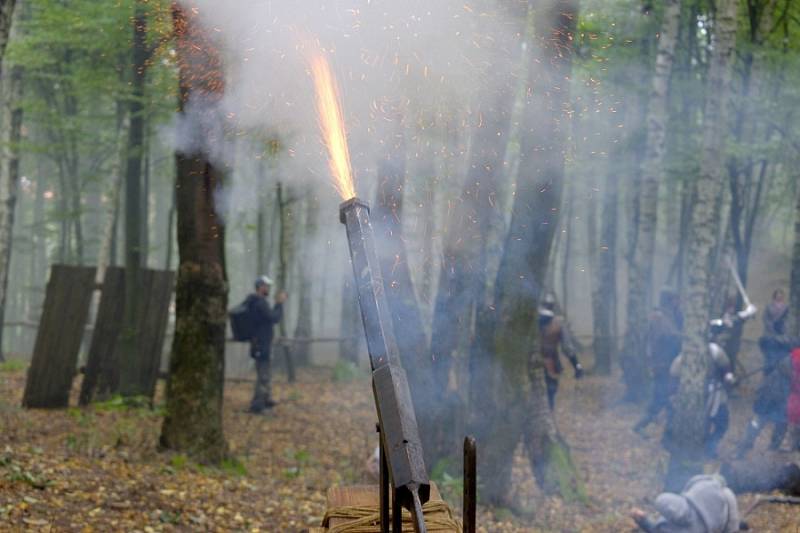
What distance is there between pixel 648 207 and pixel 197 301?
12334mm

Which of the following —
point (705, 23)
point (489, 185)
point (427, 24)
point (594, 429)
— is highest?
point (705, 23)

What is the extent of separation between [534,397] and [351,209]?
25.5ft

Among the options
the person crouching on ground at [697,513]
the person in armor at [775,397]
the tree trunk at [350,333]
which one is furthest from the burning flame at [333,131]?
the tree trunk at [350,333]

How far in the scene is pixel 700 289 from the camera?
1185cm

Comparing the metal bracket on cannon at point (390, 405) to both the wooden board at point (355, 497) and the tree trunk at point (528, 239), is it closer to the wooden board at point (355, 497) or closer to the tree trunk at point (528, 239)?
the wooden board at point (355, 497)

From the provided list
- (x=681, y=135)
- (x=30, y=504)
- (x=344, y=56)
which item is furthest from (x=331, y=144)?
(x=681, y=135)

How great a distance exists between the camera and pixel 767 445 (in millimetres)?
14438

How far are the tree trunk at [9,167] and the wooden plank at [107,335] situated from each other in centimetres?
519

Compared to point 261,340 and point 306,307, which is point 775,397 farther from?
point 306,307

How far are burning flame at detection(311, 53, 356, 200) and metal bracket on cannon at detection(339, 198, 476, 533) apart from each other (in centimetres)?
66

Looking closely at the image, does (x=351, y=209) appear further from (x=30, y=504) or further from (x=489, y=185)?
(x=489, y=185)

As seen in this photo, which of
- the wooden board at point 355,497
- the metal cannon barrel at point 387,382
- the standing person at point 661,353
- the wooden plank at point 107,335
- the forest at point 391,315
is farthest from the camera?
the standing person at point 661,353

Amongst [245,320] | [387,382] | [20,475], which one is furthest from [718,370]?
[387,382]

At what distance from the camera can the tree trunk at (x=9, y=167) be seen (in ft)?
59.3
